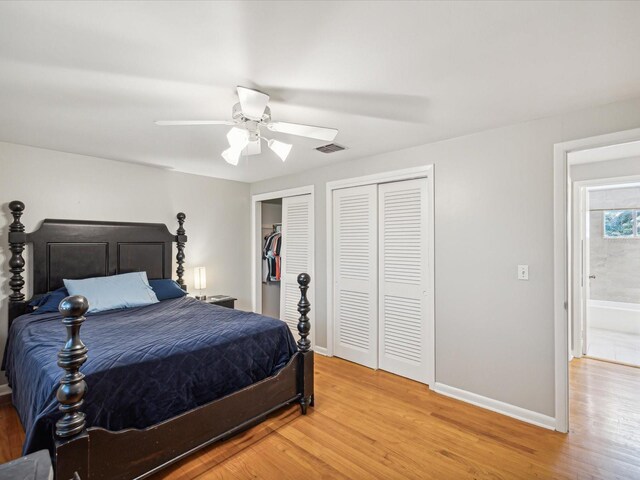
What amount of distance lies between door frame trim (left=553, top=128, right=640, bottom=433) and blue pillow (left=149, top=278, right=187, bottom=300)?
363 cm

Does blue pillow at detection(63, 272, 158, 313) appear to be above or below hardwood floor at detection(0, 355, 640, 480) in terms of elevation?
above

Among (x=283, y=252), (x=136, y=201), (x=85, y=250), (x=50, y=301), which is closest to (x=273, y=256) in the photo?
(x=283, y=252)

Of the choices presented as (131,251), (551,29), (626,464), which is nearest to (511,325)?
(626,464)

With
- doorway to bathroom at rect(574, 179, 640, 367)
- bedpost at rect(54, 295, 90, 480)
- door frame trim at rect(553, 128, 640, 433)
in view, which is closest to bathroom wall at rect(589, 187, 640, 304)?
doorway to bathroom at rect(574, 179, 640, 367)

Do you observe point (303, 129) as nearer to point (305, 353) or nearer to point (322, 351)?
point (305, 353)

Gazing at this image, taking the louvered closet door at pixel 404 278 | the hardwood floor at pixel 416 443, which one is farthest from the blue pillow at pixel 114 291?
the louvered closet door at pixel 404 278

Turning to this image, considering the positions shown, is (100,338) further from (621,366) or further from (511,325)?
(621,366)

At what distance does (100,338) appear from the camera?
2154 mm

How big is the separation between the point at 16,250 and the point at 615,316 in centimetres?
772

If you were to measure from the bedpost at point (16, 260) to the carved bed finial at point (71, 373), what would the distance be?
85.2 inches

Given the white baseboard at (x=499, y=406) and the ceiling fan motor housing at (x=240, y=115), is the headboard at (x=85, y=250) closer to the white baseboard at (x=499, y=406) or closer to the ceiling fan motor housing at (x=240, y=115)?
the ceiling fan motor housing at (x=240, y=115)

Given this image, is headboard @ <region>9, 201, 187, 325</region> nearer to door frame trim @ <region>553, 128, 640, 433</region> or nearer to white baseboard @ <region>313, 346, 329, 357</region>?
white baseboard @ <region>313, 346, 329, 357</region>

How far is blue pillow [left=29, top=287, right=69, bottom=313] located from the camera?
2.89m

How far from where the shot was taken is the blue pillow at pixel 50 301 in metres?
2.89
